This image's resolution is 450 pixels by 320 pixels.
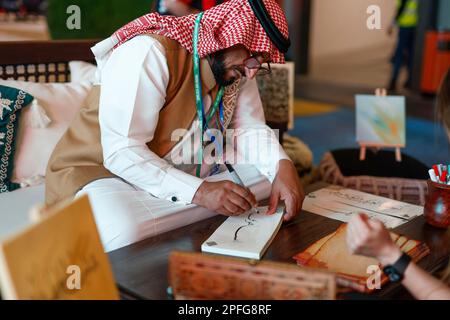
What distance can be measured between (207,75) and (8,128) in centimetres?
82

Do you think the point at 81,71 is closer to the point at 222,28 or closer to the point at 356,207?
the point at 222,28

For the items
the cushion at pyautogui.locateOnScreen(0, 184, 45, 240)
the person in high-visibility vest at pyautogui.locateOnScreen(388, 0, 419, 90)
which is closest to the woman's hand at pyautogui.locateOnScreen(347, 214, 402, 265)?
the cushion at pyautogui.locateOnScreen(0, 184, 45, 240)

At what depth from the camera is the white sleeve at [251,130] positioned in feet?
6.60

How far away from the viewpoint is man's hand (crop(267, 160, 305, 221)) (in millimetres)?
1653

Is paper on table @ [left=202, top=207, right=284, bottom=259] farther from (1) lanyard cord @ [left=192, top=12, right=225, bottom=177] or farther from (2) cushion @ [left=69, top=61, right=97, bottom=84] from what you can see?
(2) cushion @ [left=69, top=61, right=97, bottom=84]

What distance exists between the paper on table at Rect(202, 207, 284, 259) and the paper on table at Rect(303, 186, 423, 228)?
16 centimetres

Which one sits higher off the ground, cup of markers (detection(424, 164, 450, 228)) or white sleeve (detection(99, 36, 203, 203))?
white sleeve (detection(99, 36, 203, 203))

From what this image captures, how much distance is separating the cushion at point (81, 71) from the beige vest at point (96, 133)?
1.99ft

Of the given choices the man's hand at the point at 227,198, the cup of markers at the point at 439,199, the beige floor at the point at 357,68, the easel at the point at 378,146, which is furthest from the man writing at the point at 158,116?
the beige floor at the point at 357,68

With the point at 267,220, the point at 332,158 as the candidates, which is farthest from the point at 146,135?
the point at 332,158

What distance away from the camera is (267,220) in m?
1.58

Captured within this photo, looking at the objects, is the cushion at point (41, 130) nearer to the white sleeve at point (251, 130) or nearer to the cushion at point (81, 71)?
the cushion at point (81, 71)

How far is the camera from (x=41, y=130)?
217cm
